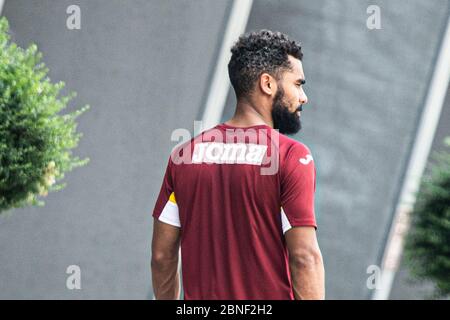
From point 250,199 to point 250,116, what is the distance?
328 mm

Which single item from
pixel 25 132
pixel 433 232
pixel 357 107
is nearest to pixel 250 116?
pixel 25 132

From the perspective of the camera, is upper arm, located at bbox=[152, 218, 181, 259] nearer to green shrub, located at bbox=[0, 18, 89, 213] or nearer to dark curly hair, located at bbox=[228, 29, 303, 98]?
dark curly hair, located at bbox=[228, 29, 303, 98]

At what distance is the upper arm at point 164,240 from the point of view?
2799mm

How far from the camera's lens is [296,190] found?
2.52m

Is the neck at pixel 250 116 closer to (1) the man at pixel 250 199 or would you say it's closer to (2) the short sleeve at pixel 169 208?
(1) the man at pixel 250 199

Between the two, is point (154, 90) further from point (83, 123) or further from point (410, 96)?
point (410, 96)

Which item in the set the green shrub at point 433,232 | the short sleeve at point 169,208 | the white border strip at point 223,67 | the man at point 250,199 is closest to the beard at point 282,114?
the man at point 250,199

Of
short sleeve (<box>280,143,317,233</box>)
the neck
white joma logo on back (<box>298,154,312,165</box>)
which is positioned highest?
the neck

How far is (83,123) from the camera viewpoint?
6855 mm

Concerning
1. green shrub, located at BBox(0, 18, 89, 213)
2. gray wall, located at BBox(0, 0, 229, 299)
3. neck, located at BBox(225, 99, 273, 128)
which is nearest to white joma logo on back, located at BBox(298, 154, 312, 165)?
neck, located at BBox(225, 99, 273, 128)

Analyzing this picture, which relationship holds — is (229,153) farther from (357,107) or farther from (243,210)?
(357,107)

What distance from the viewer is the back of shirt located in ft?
8.38

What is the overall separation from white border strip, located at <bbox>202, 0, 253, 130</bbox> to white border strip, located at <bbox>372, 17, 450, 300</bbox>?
2028 mm
